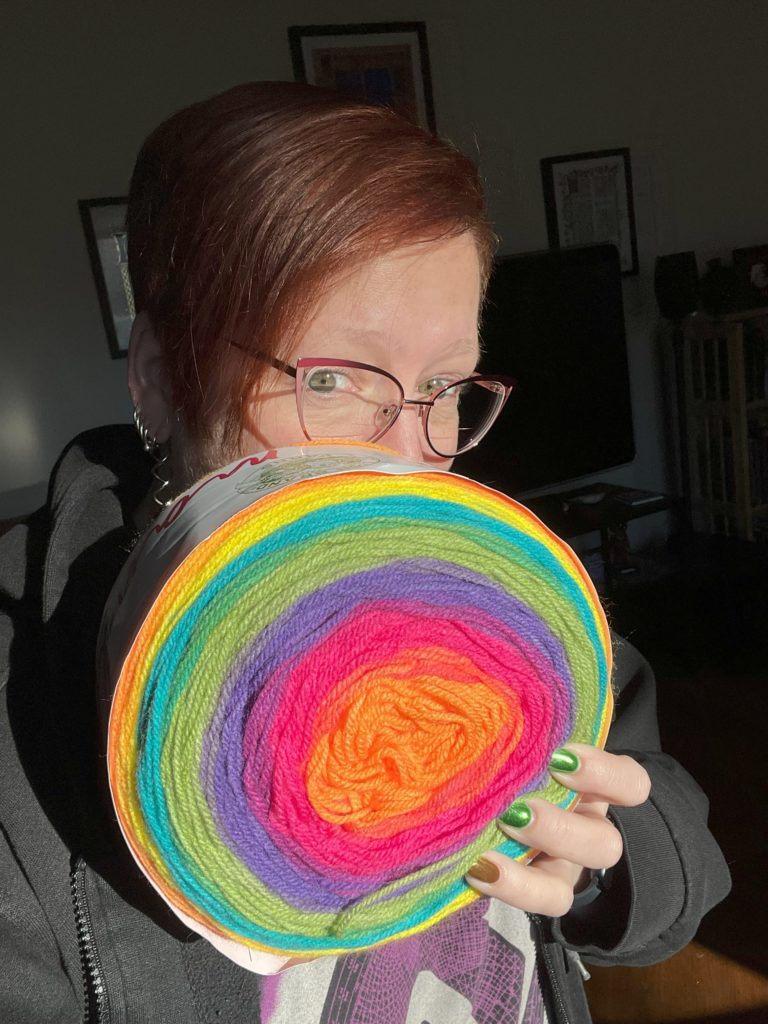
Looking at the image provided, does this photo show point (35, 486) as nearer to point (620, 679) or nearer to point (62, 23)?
point (62, 23)

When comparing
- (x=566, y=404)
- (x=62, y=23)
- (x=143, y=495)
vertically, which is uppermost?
(x=62, y=23)

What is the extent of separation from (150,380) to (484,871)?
395 mm

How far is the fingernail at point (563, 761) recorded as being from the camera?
0.48 metres

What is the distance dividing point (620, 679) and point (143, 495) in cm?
47

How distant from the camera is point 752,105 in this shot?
296 centimetres

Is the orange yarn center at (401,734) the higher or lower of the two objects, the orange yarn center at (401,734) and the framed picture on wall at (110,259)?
the lower

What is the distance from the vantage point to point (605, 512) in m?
2.46

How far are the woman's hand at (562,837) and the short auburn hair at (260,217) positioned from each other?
0.29 metres

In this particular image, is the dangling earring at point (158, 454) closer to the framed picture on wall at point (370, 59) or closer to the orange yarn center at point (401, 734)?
the orange yarn center at point (401, 734)

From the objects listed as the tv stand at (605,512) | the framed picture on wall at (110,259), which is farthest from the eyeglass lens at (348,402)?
the tv stand at (605,512)

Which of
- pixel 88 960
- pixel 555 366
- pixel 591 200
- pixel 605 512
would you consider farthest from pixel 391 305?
pixel 591 200

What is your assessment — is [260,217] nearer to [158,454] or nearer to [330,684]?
[158,454]

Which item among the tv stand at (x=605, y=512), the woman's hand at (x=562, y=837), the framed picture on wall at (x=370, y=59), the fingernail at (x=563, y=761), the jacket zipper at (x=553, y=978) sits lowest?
the tv stand at (x=605, y=512)

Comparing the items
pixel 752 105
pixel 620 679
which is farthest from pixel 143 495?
pixel 752 105
